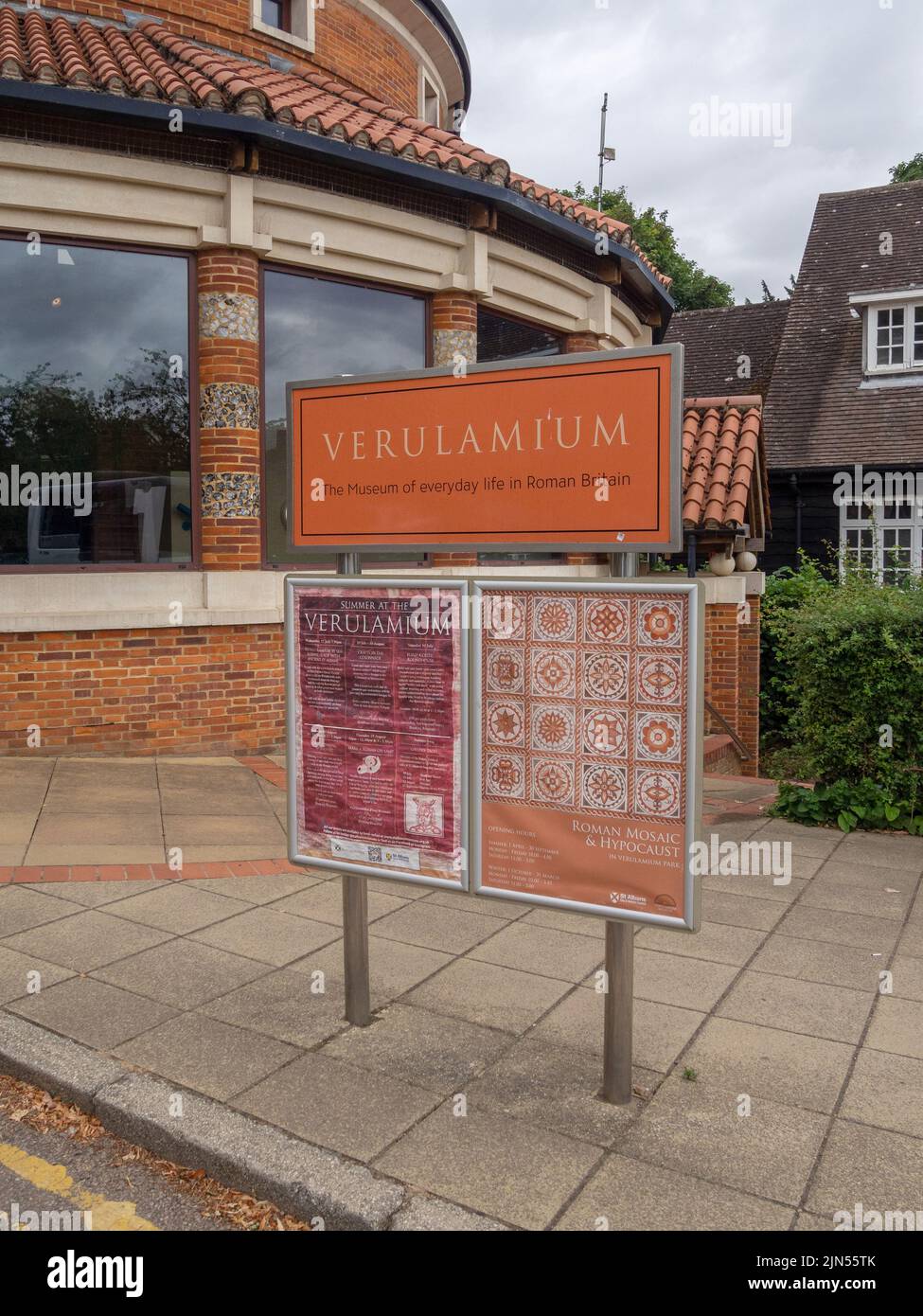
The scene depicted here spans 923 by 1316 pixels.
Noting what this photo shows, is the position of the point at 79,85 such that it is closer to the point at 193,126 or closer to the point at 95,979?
the point at 193,126

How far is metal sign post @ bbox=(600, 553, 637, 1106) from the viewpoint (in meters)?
3.54

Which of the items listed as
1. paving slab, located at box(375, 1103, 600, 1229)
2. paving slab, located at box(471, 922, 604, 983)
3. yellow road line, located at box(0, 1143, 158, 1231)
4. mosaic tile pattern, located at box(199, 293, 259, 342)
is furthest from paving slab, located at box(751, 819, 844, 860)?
mosaic tile pattern, located at box(199, 293, 259, 342)

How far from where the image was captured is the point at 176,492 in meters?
9.20

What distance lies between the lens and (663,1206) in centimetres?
299

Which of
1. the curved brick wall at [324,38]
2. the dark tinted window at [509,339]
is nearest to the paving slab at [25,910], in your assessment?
the dark tinted window at [509,339]

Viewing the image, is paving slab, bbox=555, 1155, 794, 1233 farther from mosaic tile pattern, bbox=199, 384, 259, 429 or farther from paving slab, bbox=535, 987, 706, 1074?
mosaic tile pattern, bbox=199, 384, 259, 429

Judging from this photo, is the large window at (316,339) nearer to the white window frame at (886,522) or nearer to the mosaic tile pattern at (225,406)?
the mosaic tile pattern at (225,406)

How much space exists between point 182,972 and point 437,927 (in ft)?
4.19

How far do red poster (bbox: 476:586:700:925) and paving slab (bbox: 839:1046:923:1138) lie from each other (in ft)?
3.18

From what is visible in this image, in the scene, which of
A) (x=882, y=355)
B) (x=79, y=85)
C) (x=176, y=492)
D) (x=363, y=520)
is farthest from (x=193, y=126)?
(x=882, y=355)

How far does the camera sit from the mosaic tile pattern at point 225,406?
902 cm

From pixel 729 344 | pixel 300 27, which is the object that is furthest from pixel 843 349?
pixel 300 27

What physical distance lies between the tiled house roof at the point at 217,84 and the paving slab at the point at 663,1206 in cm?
839

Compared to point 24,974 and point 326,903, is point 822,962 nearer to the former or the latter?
point 326,903
